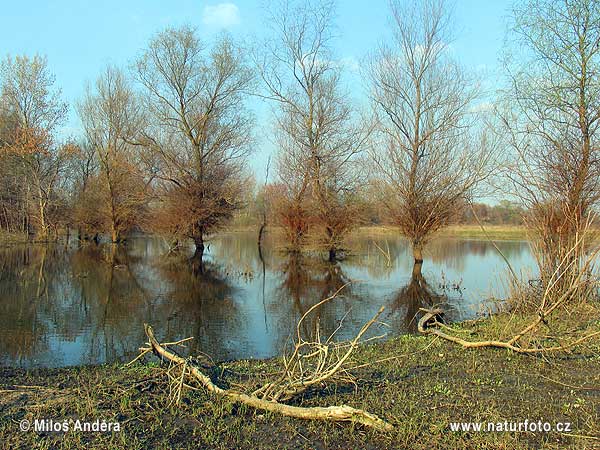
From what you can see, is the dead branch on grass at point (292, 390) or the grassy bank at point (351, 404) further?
the dead branch on grass at point (292, 390)

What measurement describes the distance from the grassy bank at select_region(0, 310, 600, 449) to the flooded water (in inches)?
89.2

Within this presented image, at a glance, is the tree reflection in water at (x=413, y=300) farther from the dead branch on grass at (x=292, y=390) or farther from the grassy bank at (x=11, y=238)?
the grassy bank at (x=11, y=238)

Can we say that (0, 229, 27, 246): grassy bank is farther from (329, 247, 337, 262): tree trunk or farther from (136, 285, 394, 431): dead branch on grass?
(136, 285, 394, 431): dead branch on grass

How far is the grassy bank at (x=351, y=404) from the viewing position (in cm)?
377

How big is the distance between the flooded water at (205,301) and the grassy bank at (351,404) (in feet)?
7.44

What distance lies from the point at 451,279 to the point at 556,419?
13.7m

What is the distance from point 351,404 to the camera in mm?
4512

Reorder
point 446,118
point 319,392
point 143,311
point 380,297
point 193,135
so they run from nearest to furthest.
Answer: point 319,392, point 143,311, point 380,297, point 446,118, point 193,135

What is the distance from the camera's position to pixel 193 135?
29.3m

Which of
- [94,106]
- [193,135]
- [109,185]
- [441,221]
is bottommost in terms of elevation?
[441,221]

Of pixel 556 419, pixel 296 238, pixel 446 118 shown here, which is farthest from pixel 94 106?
pixel 556 419

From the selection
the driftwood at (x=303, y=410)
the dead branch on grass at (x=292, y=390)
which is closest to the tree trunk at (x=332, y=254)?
the dead branch on grass at (x=292, y=390)

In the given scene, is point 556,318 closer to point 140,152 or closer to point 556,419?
point 556,419

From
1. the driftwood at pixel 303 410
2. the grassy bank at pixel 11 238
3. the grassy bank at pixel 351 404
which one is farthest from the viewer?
the grassy bank at pixel 11 238
